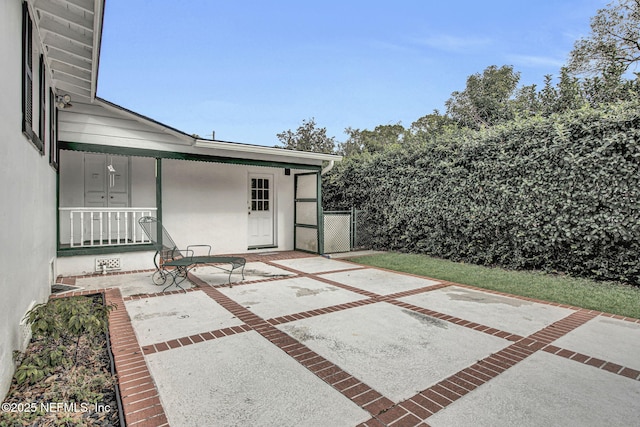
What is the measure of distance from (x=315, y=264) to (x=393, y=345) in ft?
15.5

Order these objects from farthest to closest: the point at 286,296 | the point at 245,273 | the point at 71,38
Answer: the point at 245,273 < the point at 286,296 < the point at 71,38

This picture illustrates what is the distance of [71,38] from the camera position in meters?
4.24

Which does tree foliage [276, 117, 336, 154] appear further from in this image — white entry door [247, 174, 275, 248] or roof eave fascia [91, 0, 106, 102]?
roof eave fascia [91, 0, 106, 102]

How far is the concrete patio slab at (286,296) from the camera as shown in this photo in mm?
4490

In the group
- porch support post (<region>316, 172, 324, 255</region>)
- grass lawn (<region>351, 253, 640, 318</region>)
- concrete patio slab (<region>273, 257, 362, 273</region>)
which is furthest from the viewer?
porch support post (<region>316, 172, 324, 255</region>)

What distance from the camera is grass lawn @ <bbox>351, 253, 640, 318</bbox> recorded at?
4848 millimetres

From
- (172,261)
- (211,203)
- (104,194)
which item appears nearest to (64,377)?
(172,261)

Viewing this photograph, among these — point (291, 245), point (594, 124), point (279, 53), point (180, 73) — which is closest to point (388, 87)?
point (279, 53)

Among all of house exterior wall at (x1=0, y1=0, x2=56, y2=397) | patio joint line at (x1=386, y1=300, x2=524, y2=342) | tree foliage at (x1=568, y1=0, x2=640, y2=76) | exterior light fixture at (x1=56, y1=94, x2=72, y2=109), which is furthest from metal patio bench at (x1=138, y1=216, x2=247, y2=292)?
tree foliage at (x1=568, y1=0, x2=640, y2=76)

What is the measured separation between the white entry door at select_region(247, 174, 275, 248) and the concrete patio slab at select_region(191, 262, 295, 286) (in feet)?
7.64

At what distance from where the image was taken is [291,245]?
10.4m

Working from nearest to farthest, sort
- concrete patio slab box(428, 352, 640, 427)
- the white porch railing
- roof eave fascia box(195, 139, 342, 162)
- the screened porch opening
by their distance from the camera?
concrete patio slab box(428, 352, 640, 427), the white porch railing, the screened porch opening, roof eave fascia box(195, 139, 342, 162)

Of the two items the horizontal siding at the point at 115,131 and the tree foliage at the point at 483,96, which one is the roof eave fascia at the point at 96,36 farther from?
the tree foliage at the point at 483,96

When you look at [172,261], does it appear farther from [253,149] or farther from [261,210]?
[261,210]
